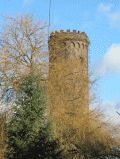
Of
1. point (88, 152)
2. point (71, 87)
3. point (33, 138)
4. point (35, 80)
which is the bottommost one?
point (88, 152)

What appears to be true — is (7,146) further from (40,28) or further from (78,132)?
(40,28)

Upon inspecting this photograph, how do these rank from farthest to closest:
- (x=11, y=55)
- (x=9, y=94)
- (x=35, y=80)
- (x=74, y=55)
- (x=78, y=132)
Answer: (x=74, y=55) → (x=11, y=55) → (x=9, y=94) → (x=78, y=132) → (x=35, y=80)

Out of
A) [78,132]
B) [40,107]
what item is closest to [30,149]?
[40,107]

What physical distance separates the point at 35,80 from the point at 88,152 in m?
10.5

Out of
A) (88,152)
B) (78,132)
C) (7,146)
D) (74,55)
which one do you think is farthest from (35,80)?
(74,55)

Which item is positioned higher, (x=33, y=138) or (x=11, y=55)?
(x=11, y=55)

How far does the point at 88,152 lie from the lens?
19094mm

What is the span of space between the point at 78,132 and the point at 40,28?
33.7 feet

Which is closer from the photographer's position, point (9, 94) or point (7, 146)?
point (7, 146)

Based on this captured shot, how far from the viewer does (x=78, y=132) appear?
35.4m

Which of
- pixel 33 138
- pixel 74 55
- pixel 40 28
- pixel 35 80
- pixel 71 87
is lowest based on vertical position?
pixel 33 138

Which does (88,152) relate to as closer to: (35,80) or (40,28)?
(35,80)

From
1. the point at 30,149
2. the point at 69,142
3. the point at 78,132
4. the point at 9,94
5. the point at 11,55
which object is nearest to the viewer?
the point at 30,149

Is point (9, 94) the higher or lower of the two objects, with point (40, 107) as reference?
higher
